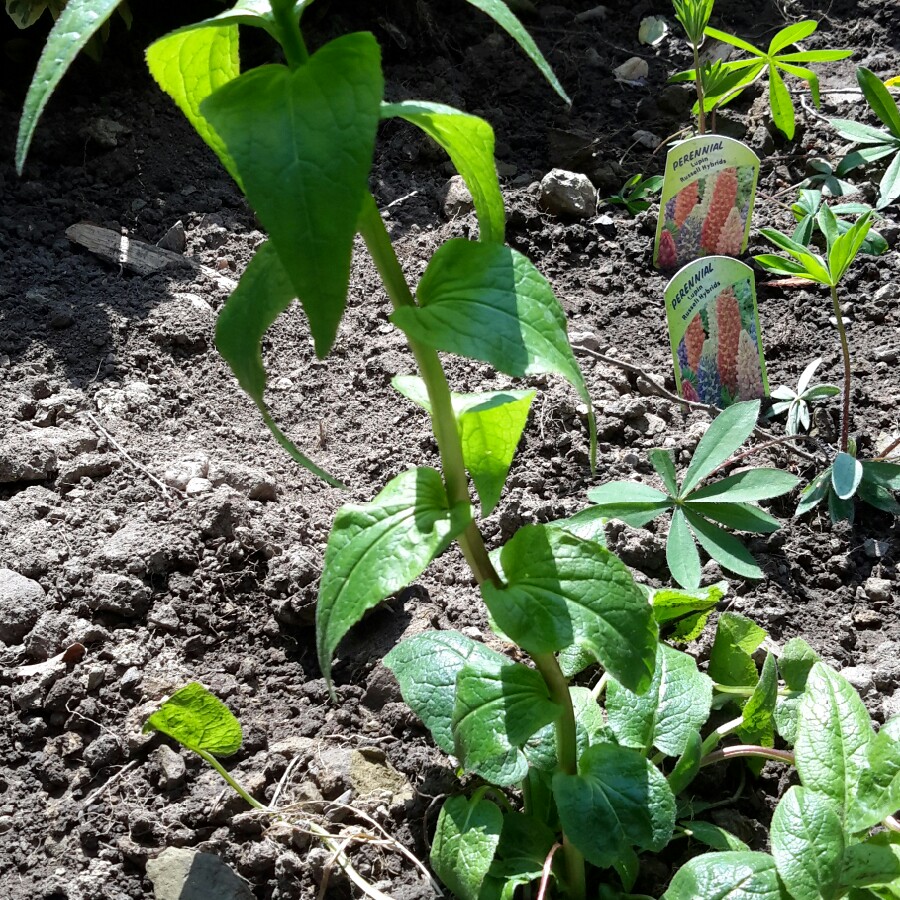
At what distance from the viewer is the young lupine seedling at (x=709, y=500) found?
65.4 inches

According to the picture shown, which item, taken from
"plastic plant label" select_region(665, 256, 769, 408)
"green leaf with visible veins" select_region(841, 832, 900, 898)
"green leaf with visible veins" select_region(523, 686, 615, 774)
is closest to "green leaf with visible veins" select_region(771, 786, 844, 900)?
"green leaf with visible veins" select_region(841, 832, 900, 898)

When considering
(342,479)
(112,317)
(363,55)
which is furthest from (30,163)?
(363,55)

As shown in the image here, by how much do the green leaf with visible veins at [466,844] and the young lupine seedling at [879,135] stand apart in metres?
1.76

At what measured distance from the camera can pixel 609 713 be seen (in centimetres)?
137

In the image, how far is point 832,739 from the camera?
4.16 ft

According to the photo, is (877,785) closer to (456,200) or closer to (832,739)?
(832,739)

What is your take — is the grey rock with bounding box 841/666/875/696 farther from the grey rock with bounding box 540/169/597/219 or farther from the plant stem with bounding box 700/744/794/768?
the grey rock with bounding box 540/169/597/219

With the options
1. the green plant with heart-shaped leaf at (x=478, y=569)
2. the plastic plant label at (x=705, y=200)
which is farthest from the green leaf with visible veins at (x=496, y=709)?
the plastic plant label at (x=705, y=200)

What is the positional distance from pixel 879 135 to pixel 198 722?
7.04 feet

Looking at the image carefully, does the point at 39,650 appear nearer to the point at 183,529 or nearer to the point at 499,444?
the point at 183,529

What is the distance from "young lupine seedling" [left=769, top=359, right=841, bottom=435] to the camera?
2.04 m

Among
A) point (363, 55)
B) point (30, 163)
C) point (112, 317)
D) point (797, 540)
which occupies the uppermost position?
point (363, 55)

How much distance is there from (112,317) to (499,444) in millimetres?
1473

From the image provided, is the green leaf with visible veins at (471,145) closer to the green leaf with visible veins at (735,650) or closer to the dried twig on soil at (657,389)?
the green leaf with visible veins at (735,650)
